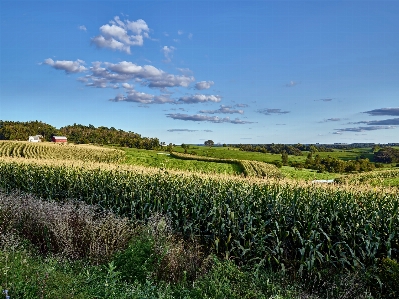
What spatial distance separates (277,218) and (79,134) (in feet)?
298

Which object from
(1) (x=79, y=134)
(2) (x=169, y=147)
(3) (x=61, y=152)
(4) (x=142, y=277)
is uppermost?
(1) (x=79, y=134)

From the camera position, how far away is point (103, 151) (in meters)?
50.3

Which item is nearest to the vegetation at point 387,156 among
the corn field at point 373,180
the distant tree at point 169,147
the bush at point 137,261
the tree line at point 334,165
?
the tree line at point 334,165

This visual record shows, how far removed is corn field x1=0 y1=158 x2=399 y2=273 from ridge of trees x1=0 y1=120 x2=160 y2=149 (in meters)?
63.1

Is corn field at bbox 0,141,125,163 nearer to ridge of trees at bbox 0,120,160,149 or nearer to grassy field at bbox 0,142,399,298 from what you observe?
ridge of trees at bbox 0,120,160,149

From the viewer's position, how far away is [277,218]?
10.1 meters

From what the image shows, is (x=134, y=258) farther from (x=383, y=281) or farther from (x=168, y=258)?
(x=383, y=281)

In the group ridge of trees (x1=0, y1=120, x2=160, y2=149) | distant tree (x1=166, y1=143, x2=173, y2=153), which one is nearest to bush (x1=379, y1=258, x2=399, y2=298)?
distant tree (x1=166, y1=143, x2=173, y2=153)

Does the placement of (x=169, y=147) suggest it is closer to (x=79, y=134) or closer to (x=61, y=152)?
(x=61, y=152)

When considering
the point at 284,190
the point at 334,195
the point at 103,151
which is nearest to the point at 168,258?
the point at 284,190

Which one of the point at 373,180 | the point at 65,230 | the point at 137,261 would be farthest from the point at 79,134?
the point at 137,261

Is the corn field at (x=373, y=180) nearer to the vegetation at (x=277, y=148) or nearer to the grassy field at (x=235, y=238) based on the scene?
the grassy field at (x=235, y=238)

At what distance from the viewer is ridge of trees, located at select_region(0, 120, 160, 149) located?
79562mm

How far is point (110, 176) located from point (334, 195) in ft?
31.1
